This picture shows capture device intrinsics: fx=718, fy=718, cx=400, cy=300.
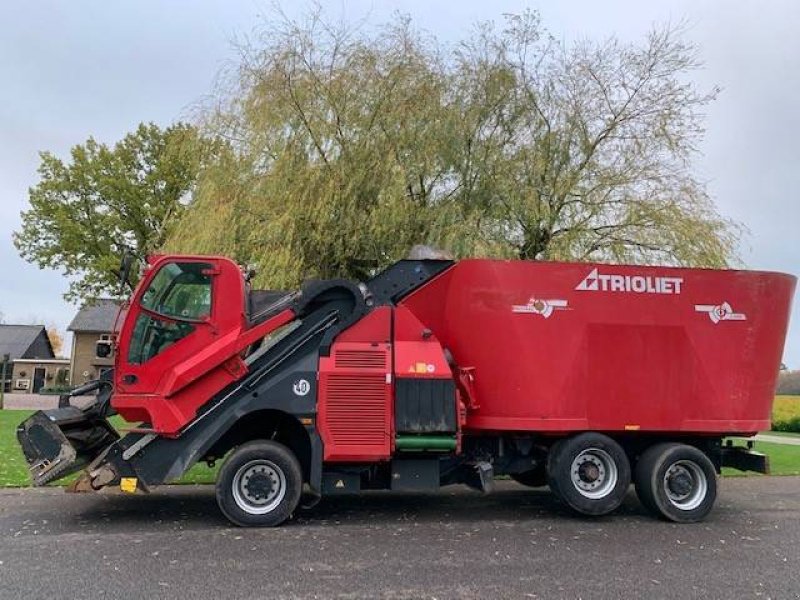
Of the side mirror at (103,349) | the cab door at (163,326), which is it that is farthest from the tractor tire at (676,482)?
the side mirror at (103,349)

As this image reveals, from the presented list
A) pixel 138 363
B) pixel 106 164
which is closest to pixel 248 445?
pixel 138 363

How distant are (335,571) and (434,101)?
Answer: 8787 millimetres

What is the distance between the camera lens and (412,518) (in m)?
7.96

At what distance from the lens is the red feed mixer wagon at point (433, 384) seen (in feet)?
24.1

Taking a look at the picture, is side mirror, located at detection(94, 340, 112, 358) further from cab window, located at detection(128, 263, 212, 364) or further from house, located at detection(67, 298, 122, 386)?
house, located at detection(67, 298, 122, 386)

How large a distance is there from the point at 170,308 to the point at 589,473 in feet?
15.9

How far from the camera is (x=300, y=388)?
746cm

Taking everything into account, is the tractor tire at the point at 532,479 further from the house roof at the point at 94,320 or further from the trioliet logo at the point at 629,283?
the house roof at the point at 94,320

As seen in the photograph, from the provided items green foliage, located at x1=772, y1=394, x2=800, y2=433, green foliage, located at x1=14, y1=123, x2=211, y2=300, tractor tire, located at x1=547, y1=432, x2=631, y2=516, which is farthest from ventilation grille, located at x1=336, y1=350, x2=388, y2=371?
green foliage, located at x1=772, y1=394, x2=800, y2=433

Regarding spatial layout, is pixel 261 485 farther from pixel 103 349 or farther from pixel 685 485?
pixel 685 485

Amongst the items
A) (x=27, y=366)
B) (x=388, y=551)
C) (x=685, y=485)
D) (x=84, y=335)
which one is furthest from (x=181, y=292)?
(x=27, y=366)

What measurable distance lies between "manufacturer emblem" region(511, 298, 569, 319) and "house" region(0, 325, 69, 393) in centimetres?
4523

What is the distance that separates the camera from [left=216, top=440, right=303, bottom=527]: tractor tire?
7230 mm

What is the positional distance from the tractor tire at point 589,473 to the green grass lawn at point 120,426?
182 inches
